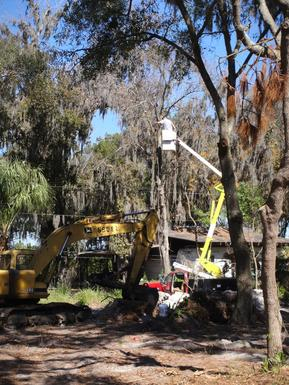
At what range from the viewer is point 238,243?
14539 mm

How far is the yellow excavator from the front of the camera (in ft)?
48.6

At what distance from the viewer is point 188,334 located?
12.8 meters

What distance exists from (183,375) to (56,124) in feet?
76.8

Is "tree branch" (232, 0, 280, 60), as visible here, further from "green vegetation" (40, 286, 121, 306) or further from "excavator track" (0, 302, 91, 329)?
"green vegetation" (40, 286, 121, 306)

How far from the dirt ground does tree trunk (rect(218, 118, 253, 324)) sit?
65 centimetres

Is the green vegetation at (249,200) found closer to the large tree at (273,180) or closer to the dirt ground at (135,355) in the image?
the dirt ground at (135,355)

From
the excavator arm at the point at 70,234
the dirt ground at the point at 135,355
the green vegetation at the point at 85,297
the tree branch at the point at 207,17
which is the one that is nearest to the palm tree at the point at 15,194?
the green vegetation at the point at 85,297

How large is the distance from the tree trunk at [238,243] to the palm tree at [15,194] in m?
10.2

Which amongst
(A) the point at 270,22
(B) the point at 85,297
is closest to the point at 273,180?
(A) the point at 270,22

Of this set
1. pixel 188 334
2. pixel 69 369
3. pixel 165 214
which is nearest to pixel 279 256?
pixel 165 214

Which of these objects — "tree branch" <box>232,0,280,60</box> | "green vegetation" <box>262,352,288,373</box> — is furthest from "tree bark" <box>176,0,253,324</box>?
"green vegetation" <box>262,352,288,373</box>

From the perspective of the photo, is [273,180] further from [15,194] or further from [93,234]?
[15,194]

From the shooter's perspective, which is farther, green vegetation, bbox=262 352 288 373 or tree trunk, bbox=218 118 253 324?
tree trunk, bbox=218 118 253 324

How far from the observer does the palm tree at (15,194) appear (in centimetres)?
2244
